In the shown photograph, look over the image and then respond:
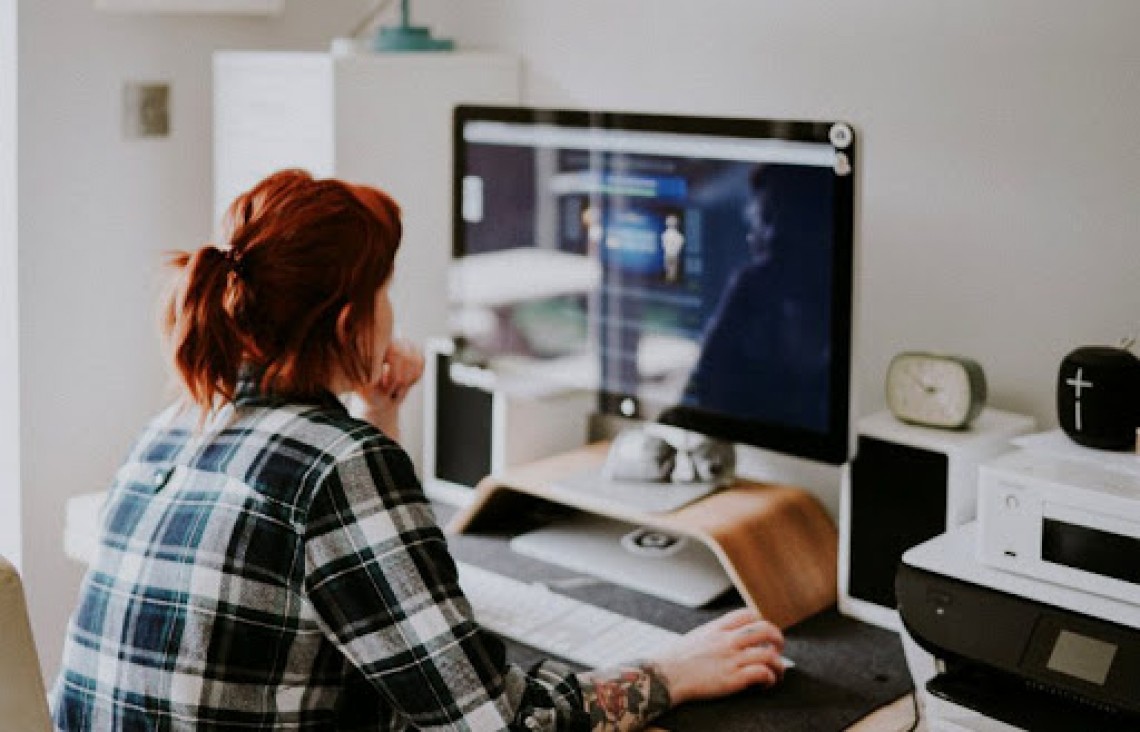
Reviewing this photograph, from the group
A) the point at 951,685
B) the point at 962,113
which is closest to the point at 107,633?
the point at 951,685

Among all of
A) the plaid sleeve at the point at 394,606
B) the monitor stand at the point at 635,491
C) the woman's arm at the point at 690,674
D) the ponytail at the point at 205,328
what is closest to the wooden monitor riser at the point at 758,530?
the monitor stand at the point at 635,491

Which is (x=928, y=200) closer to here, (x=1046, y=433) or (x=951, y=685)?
(x=1046, y=433)

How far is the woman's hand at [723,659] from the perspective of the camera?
1.83m

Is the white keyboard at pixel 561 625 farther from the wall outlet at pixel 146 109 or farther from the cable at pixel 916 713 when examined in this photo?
the wall outlet at pixel 146 109

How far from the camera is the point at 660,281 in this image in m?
2.22

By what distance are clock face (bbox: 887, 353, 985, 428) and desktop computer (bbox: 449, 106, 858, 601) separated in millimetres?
120

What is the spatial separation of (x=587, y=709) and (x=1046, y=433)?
26.2 inches

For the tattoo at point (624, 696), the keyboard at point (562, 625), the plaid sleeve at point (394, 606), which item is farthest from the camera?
the keyboard at point (562, 625)

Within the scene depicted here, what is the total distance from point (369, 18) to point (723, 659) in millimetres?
1439

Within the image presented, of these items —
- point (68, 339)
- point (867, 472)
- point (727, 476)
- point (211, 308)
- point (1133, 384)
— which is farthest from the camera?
point (68, 339)

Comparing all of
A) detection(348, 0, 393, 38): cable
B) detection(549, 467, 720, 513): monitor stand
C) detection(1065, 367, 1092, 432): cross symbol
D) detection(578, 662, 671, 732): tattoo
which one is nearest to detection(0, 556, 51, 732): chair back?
detection(578, 662, 671, 732): tattoo

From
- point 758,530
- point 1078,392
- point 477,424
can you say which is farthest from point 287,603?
point 477,424

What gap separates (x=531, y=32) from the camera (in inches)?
106

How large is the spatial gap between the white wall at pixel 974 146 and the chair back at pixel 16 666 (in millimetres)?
1080
